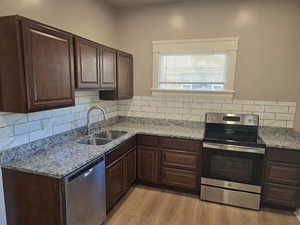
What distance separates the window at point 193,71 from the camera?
3.08m

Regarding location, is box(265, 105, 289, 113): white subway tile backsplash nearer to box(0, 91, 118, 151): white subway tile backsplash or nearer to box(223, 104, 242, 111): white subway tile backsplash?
box(223, 104, 242, 111): white subway tile backsplash

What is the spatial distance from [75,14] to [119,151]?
1791 millimetres

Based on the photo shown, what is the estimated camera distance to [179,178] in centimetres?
284

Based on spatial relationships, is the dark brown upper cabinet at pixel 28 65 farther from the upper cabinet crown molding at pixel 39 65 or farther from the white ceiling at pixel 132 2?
the white ceiling at pixel 132 2

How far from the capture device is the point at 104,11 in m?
3.04

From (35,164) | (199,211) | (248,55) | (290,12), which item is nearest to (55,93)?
(35,164)

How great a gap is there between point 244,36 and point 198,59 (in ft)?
2.32

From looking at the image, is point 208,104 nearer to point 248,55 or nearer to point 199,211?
point 248,55

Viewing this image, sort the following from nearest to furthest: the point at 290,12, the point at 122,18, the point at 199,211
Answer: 1. the point at 199,211
2. the point at 290,12
3. the point at 122,18

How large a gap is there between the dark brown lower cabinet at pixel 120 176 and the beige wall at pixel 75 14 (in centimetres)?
163

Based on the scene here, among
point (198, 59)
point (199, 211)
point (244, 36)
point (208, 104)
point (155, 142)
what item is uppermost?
point (244, 36)

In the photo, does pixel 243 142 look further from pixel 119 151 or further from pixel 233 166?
pixel 119 151

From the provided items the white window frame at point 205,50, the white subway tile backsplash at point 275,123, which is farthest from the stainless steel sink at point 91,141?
the white subway tile backsplash at point 275,123

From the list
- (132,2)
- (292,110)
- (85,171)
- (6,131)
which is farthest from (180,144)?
(132,2)
